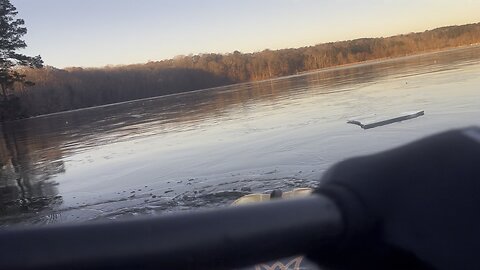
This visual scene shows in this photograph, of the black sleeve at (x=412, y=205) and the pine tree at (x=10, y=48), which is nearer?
the black sleeve at (x=412, y=205)

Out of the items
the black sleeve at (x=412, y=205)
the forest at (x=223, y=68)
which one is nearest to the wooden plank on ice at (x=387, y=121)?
the black sleeve at (x=412, y=205)

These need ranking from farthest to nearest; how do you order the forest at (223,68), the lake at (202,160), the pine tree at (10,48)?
1. the forest at (223,68)
2. the pine tree at (10,48)
3. the lake at (202,160)

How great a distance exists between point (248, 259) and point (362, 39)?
150 meters

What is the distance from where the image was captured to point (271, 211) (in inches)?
A: 29.1

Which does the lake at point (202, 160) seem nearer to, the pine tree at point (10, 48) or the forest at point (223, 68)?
the pine tree at point (10, 48)

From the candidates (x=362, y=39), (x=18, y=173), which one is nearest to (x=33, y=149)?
(x=18, y=173)

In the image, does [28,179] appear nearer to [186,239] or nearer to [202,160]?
[202,160]

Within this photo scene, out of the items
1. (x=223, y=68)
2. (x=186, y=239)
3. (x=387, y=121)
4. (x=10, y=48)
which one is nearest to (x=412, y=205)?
(x=186, y=239)

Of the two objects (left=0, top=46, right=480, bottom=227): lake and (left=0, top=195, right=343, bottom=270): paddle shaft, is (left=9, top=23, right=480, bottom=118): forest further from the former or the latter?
(left=0, top=195, right=343, bottom=270): paddle shaft

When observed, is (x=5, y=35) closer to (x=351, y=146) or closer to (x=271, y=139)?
(x=271, y=139)

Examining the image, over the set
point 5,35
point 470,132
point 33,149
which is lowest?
point 33,149

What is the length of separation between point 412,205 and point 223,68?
463 feet

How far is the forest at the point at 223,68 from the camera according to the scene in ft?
374

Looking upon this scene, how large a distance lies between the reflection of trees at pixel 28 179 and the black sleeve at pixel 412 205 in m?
10.6
